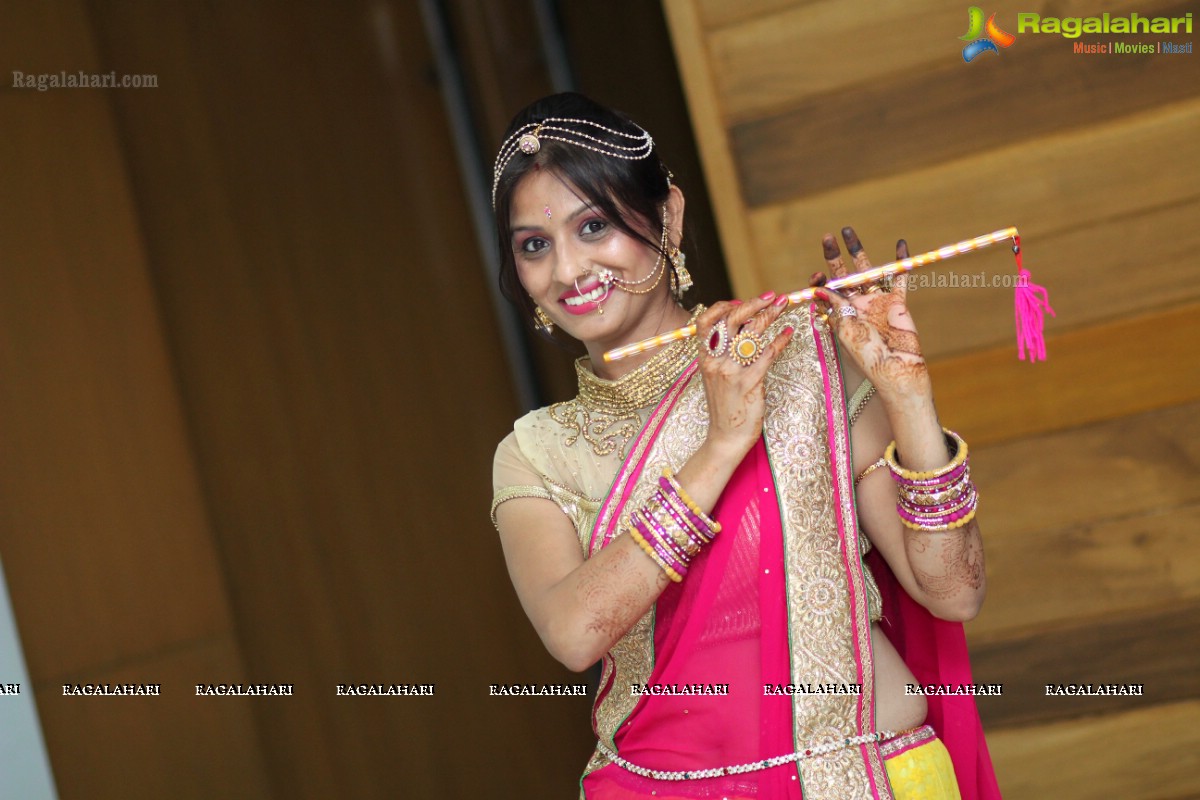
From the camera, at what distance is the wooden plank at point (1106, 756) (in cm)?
215

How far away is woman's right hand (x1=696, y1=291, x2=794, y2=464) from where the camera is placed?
139 centimetres

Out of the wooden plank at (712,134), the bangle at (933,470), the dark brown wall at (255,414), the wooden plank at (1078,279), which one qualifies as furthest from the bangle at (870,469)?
the dark brown wall at (255,414)

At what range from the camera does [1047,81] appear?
7.16ft

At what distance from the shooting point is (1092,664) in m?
2.18

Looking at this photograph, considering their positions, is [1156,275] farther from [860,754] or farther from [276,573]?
[276,573]

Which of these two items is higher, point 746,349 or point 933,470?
point 746,349

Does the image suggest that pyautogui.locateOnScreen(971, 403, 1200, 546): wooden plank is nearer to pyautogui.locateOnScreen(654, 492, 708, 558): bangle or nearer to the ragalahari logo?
the ragalahari logo

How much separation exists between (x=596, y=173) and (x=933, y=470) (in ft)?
1.86

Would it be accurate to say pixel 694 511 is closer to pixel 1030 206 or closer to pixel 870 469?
pixel 870 469

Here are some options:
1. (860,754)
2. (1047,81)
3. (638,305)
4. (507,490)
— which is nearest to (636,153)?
(638,305)

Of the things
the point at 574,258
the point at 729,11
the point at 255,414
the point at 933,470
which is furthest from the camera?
the point at 255,414

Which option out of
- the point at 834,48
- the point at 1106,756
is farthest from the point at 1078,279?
the point at 1106,756

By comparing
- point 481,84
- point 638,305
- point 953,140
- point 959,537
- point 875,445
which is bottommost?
point 959,537

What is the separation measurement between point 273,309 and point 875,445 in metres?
2.35
